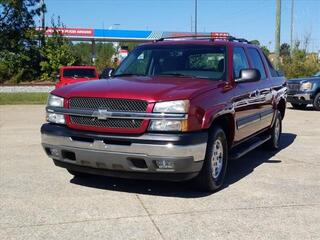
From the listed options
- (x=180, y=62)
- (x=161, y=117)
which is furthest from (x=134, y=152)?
(x=180, y=62)

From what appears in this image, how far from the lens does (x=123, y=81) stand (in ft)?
20.5

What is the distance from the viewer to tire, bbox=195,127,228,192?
5793mm

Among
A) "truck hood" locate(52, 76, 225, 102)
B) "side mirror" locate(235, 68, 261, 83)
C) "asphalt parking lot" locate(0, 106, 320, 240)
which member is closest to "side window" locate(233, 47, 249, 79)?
"side mirror" locate(235, 68, 261, 83)

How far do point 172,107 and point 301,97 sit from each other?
44.9 feet

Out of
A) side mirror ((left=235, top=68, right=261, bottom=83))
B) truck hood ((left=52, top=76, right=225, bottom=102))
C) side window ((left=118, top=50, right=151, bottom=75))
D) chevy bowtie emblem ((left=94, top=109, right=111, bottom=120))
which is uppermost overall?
side window ((left=118, top=50, right=151, bottom=75))

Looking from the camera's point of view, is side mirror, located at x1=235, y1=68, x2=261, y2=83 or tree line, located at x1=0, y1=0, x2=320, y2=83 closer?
side mirror, located at x1=235, y1=68, x2=261, y2=83

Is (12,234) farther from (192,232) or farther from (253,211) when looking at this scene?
(253,211)

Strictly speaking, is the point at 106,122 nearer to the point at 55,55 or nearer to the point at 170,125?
the point at 170,125

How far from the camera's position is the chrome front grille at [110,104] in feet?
17.9

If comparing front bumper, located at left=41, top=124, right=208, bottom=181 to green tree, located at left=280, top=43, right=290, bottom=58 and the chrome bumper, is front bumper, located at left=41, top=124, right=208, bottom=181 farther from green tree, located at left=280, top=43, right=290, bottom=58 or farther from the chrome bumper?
green tree, located at left=280, top=43, right=290, bottom=58

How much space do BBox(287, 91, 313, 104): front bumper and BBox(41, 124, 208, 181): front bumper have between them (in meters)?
13.3

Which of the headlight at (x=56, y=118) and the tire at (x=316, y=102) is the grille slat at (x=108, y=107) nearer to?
the headlight at (x=56, y=118)

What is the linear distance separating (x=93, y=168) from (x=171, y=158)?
101cm

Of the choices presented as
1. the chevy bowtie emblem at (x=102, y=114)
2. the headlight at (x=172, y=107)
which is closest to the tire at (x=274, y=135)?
the headlight at (x=172, y=107)
